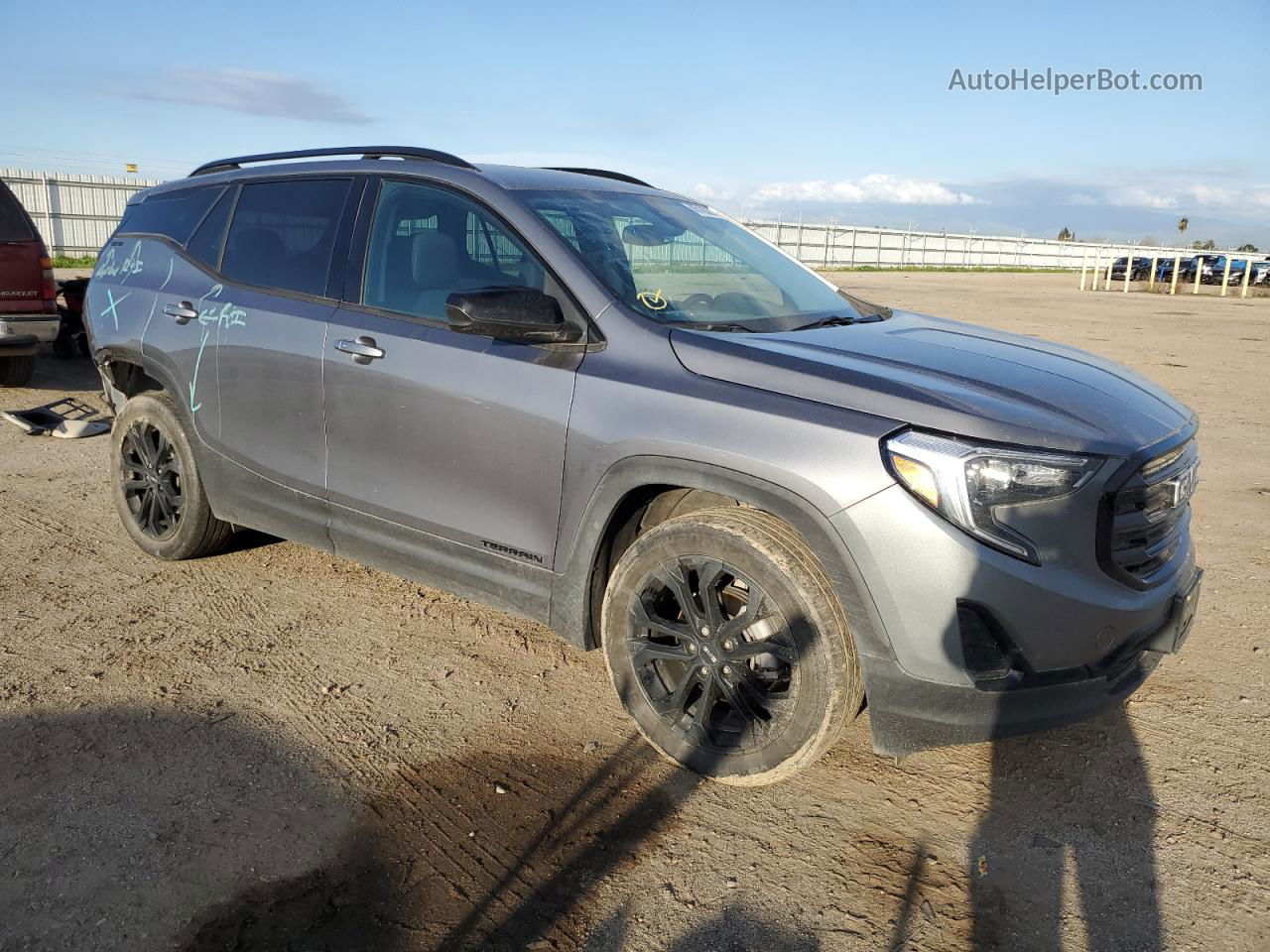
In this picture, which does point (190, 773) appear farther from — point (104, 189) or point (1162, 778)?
point (104, 189)

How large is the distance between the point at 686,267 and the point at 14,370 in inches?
325

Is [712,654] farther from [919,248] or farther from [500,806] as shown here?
[919,248]

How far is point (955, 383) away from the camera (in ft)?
9.64

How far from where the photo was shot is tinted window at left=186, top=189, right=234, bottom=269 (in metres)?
4.59

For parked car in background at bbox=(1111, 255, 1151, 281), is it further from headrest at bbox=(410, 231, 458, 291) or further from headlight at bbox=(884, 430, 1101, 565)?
headlight at bbox=(884, 430, 1101, 565)

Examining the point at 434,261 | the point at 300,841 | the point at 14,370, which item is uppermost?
the point at 434,261

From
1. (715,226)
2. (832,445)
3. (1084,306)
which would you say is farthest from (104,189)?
(832,445)

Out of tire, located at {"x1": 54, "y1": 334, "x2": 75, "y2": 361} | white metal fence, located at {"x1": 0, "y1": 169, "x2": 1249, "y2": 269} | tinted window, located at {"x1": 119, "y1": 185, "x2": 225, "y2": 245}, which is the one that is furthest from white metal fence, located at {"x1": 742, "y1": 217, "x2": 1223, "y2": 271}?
tinted window, located at {"x1": 119, "y1": 185, "x2": 225, "y2": 245}

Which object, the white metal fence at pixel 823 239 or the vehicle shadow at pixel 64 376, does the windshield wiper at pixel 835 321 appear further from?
the vehicle shadow at pixel 64 376

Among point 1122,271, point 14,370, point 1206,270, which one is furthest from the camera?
point 1122,271

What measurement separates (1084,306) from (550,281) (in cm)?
2512

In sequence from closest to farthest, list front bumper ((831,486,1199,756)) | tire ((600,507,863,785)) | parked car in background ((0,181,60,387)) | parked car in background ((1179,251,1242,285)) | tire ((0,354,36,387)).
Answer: front bumper ((831,486,1199,756)), tire ((600,507,863,785)), parked car in background ((0,181,60,387)), tire ((0,354,36,387)), parked car in background ((1179,251,1242,285))

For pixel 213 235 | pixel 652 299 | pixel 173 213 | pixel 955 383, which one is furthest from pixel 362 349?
pixel 955 383

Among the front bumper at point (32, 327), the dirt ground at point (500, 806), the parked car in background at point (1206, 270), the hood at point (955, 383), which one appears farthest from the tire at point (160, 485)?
the parked car in background at point (1206, 270)
